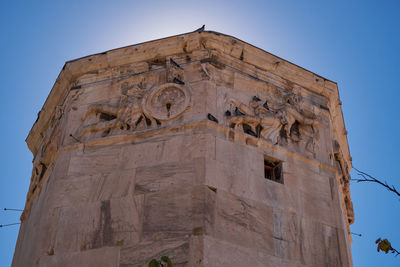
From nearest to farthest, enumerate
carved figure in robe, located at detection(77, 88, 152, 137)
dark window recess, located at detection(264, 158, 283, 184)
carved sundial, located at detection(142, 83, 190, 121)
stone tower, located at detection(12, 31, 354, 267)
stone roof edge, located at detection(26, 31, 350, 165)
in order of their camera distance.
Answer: stone tower, located at detection(12, 31, 354, 267)
dark window recess, located at detection(264, 158, 283, 184)
carved sundial, located at detection(142, 83, 190, 121)
carved figure in robe, located at detection(77, 88, 152, 137)
stone roof edge, located at detection(26, 31, 350, 165)

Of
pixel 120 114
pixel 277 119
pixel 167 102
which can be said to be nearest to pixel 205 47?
pixel 167 102

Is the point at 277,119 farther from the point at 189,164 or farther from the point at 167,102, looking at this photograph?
the point at 189,164

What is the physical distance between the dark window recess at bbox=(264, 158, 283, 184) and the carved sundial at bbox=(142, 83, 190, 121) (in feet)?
5.45

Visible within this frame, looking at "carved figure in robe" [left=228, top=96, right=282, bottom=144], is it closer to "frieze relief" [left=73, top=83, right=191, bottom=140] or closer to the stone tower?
the stone tower

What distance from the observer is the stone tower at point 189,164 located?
8.89 metres

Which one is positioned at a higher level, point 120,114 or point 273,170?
point 120,114

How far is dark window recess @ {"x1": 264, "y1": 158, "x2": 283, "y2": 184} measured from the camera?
33.0ft

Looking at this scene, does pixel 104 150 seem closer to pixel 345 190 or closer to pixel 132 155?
pixel 132 155

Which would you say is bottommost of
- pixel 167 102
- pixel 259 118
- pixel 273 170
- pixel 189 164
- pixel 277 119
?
pixel 189 164

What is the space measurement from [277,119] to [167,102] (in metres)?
1.95

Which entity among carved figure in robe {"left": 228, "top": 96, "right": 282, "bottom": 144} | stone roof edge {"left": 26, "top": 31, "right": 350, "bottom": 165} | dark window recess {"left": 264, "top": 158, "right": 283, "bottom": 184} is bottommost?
dark window recess {"left": 264, "top": 158, "right": 283, "bottom": 184}

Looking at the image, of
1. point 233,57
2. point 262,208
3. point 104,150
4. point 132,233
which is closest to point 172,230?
point 132,233

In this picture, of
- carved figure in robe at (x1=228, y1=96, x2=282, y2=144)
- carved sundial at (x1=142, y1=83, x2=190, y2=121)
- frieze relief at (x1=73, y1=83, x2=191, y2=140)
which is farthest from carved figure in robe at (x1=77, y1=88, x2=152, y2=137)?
carved figure in robe at (x1=228, y1=96, x2=282, y2=144)

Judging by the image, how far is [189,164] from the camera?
944 cm
